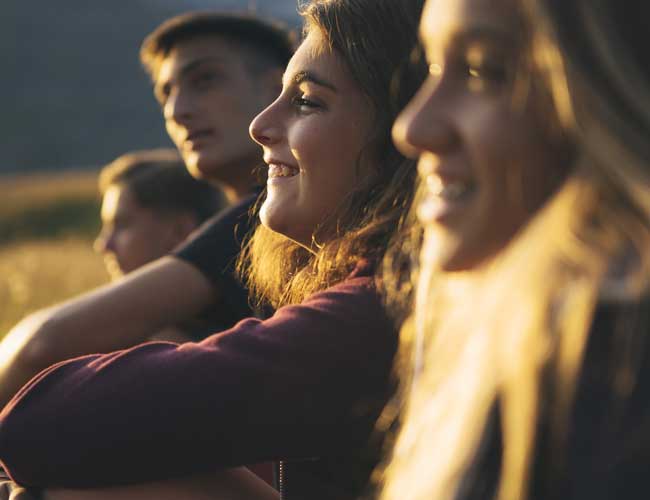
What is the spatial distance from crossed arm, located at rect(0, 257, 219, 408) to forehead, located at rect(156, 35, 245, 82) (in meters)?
1.63

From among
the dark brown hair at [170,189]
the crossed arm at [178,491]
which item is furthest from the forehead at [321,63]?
the dark brown hair at [170,189]

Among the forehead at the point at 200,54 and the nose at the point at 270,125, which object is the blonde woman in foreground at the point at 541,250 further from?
the forehead at the point at 200,54

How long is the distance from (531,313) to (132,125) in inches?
3276

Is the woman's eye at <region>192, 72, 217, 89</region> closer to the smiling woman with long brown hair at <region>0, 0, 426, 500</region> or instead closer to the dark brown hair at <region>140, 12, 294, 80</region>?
the dark brown hair at <region>140, 12, 294, 80</region>

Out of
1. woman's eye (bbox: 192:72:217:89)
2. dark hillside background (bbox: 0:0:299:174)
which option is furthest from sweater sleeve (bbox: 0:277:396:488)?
dark hillside background (bbox: 0:0:299:174)

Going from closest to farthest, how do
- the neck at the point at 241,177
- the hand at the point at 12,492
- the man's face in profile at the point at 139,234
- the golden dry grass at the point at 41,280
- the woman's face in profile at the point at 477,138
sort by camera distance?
the woman's face in profile at the point at 477,138 → the hand at the point at 12,492 → the neck at the point at 241,177 → the man's face in profile at the point at 139,234 → the golden dry grass at the point at 41,280

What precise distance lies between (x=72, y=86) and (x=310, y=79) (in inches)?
3471

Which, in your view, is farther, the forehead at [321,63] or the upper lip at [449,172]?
the forehead at [321,63]

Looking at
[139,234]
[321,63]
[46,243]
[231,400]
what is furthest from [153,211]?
[46,243]

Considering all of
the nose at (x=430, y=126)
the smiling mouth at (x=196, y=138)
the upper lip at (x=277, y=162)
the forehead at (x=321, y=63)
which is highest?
the forehead at (x=321, y=63)

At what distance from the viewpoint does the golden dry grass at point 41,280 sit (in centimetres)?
678

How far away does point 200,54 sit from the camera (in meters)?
4.97

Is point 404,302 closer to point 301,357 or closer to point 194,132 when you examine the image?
point 301,357

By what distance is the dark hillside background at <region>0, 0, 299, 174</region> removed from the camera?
76.0 meters
